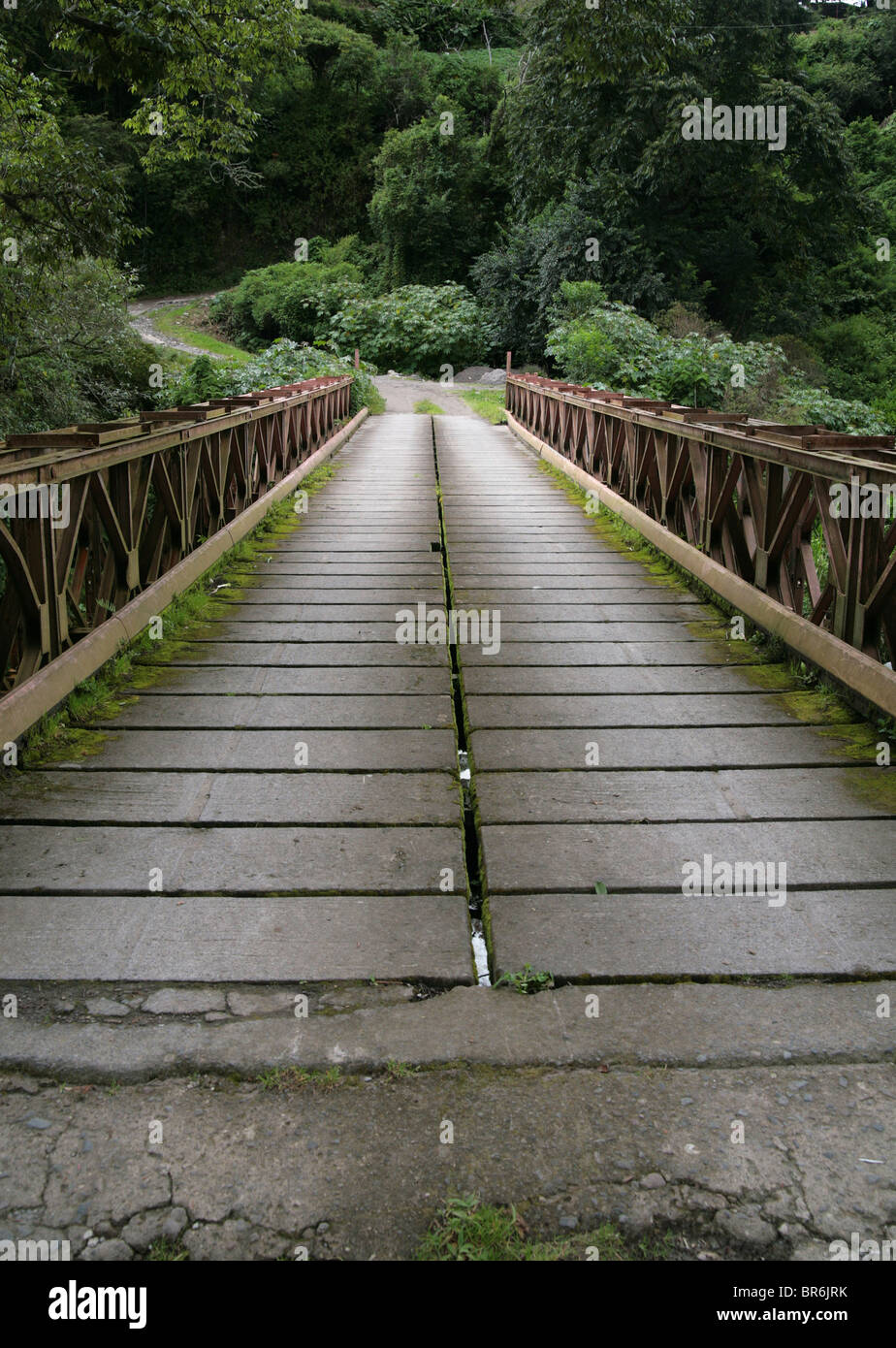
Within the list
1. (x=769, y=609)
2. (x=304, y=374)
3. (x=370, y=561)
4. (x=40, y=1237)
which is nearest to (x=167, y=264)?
(x=304, y=374)

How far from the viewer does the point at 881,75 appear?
39.3 meters

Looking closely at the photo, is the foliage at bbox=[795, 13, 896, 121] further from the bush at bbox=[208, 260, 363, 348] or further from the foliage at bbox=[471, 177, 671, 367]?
the bush at bbox=[208, 260, 363, 348]

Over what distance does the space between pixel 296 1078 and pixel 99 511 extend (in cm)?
324

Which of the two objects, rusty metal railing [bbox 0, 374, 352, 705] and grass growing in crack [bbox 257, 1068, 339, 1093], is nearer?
grass growing in crack [bbox 257, 1068, 339, 1093]

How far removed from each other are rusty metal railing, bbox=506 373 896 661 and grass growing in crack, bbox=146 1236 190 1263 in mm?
3241

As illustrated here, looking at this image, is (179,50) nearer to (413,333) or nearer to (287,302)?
(413,333)

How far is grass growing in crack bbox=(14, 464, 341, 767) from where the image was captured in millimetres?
3631

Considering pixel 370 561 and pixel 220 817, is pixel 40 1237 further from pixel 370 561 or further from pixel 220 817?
pixel 370 561

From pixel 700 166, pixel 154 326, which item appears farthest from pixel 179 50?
pixel 154 326

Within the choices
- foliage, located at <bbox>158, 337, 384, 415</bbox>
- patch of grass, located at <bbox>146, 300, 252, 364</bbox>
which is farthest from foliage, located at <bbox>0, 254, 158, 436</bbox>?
patch of grass, located at <bbox>146, 300, 252, 364</bbox>

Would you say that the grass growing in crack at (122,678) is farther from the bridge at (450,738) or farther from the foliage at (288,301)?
the foliage at (288,301)

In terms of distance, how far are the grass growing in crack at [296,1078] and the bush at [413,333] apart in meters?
28.4

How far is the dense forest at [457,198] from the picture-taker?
32.6 feet

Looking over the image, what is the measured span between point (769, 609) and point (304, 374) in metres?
14.9
